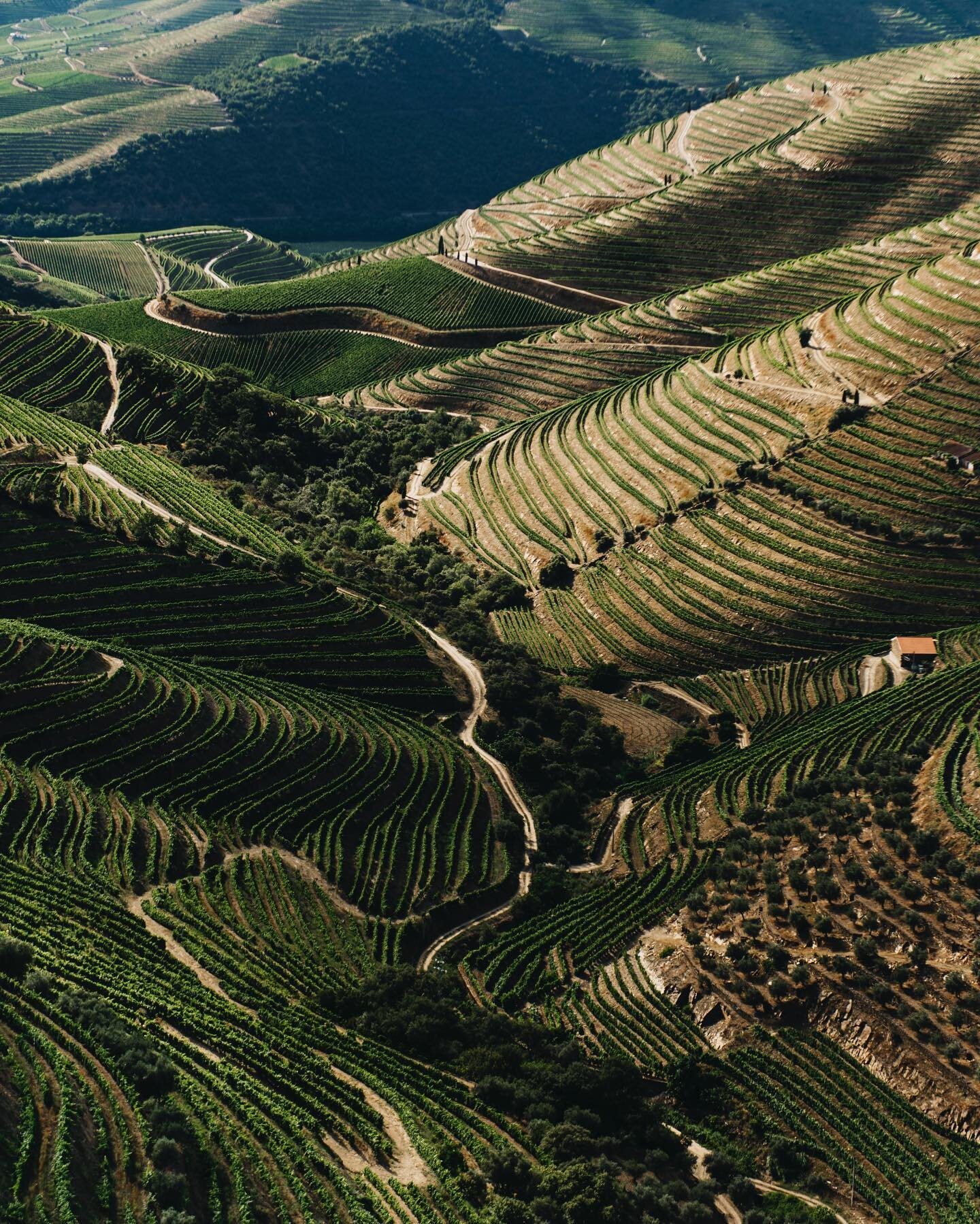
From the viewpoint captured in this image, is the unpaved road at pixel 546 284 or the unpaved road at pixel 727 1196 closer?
A: the unpaved road at pixel 727 1196

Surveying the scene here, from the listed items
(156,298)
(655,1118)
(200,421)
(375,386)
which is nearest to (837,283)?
(375,386)

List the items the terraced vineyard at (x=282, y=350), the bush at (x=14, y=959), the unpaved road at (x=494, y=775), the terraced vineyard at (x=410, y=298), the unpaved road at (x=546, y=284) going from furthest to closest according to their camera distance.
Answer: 1. the terraced vineyard at (x=410, y=298)
2. the unpaved road at (x=546, y=284)
3. the terraced vineyard at (x=282, y=350)
4. the unpaved road at (x=494, y=775)
5. the bush at (x=14, y=959)

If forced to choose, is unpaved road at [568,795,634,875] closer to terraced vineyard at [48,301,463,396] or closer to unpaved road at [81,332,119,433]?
unpaved road at [81,332,119,433]

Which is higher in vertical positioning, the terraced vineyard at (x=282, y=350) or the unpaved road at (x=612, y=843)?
the terraced vineyard at (x=282, y=350)

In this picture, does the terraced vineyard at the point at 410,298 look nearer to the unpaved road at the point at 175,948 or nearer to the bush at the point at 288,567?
the bush at the point at 288,567

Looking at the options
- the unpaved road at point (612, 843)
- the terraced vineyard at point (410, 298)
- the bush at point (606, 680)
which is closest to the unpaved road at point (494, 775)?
the unpaved road at point (612, 843)

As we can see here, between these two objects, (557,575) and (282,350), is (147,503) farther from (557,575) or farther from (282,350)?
(282,350)

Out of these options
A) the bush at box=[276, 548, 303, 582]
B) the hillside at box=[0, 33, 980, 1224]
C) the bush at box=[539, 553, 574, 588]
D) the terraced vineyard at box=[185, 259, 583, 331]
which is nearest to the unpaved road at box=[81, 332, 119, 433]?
the hillside at box=[0, 33, 980, 1224]

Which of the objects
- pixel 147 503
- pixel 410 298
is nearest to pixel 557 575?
pixel 147 503
